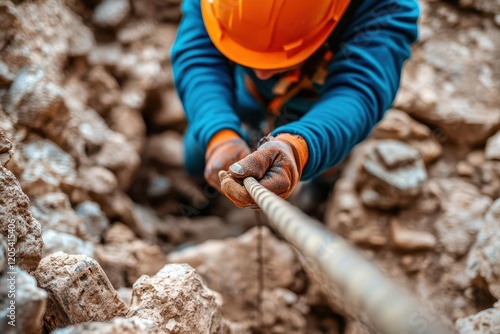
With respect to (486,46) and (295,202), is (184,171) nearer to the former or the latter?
(295,202)

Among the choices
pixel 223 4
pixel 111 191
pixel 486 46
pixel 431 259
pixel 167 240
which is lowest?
pixel 167 240

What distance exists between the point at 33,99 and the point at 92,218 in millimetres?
389

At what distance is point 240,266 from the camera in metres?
1.49

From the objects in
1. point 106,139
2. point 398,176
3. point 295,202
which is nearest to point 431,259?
point 398,176

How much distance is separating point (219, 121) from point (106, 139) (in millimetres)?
659

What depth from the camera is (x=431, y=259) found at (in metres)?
1.44

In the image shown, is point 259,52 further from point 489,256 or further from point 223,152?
point 489,256

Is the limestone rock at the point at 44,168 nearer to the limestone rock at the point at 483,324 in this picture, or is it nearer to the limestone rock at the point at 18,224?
the limestone rock at the point at 18,224

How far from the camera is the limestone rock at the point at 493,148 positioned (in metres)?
1.47

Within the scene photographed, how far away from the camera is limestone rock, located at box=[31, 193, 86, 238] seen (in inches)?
44.9

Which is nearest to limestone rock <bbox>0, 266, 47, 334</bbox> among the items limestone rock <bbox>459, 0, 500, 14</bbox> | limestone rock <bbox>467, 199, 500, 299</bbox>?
limestone rock <bbox>467, 199, 500, 299</bbox>

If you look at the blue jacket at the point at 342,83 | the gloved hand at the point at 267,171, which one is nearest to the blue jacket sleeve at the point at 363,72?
the blue jacket at the point at 342,83

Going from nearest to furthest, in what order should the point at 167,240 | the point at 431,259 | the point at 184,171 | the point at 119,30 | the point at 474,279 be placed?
the point at 474,279 → the point at 431,259 → the point at 167,240 → the point at 119,30 → the point at 184,171

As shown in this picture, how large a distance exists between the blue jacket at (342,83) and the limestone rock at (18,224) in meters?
0.47
